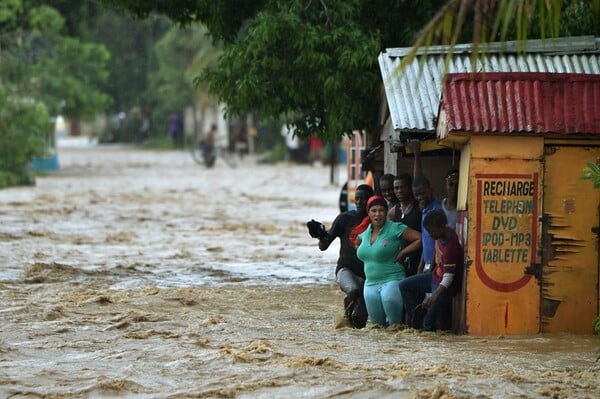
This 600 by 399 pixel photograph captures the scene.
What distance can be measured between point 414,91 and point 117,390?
519 cm

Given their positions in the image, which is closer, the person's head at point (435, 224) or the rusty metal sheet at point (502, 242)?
the person's head at point (435, 224)

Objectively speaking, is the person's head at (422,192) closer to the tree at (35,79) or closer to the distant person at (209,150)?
the tree at (35,79)

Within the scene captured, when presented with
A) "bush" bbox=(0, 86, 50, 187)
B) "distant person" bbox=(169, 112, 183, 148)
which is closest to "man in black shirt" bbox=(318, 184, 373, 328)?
"bush" bbox=(0, 86, 50, 187)

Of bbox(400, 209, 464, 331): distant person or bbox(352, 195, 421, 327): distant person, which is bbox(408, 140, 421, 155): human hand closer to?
bbox(352, 195, 421, 327): distant person

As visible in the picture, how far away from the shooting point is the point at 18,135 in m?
35.6

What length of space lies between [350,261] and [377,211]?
104cm

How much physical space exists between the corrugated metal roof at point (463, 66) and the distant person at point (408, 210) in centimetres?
52

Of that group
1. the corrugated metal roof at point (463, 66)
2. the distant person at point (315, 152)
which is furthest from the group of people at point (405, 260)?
the distant person at point (315, 152)

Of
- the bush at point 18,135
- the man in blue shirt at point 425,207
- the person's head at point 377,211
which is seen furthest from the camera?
the bush at point 18,135

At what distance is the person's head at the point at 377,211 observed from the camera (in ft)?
36.5

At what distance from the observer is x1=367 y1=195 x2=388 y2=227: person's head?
1113 centimetres

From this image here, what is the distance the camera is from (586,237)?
11141 mm

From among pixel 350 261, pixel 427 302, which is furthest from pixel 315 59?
pixel 427 302

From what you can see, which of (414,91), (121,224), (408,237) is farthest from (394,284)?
(121,224)
